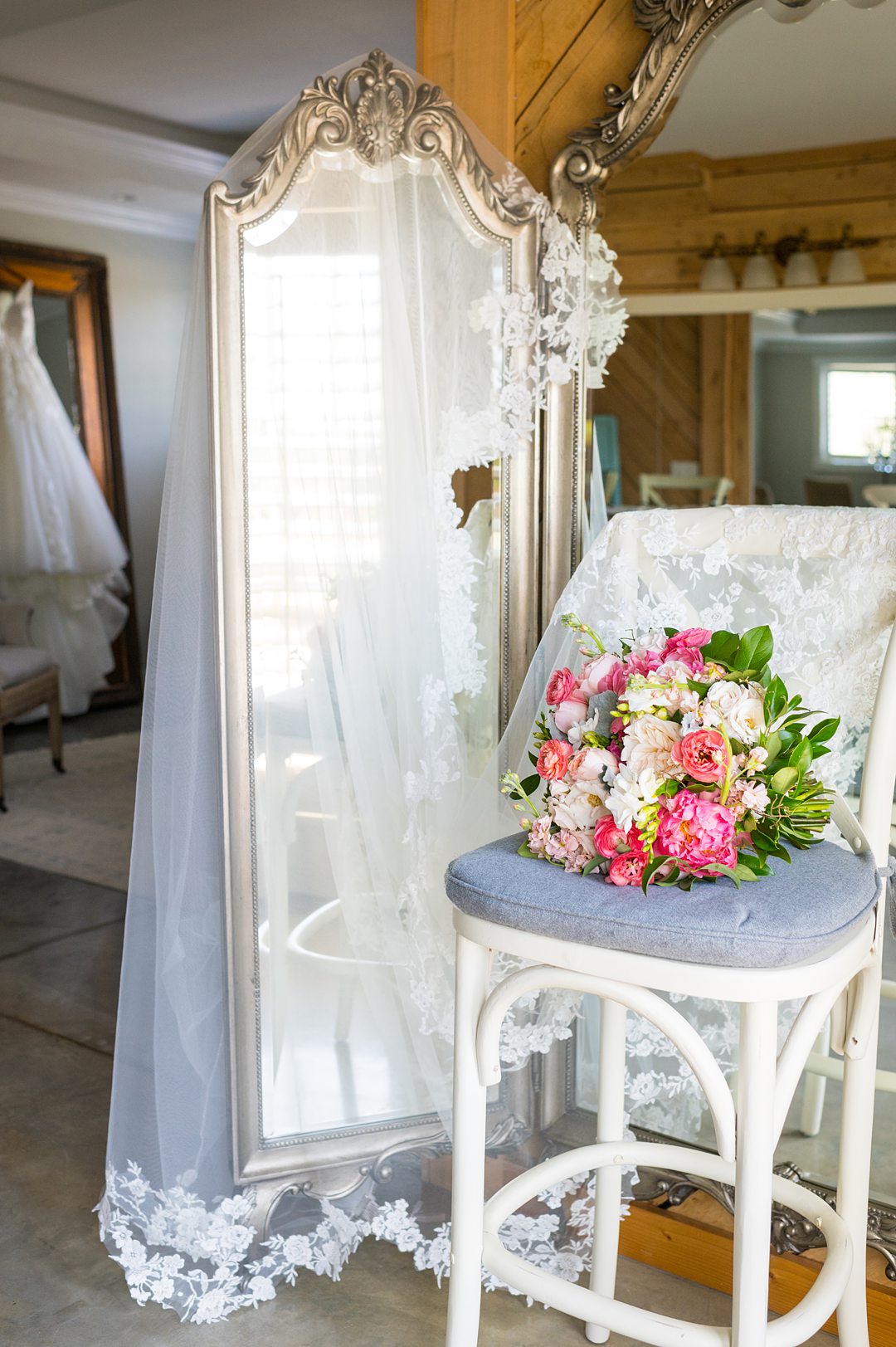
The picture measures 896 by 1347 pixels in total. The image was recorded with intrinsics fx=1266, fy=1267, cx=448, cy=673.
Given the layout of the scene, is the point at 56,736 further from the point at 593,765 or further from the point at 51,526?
the point at 593,765

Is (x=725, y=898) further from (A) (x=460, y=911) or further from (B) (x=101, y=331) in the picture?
(B) (x=101, y=331)

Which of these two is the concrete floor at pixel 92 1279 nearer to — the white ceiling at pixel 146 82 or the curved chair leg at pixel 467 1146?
the curved chair leg at pixel 467 1146

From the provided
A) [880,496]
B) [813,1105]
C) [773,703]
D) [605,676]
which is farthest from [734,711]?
[813,1105]

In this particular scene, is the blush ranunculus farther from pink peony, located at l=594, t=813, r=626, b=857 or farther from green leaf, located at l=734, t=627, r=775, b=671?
green leaf, located at l=734, t=627, r=775, b=671

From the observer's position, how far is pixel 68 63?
4.94 meters

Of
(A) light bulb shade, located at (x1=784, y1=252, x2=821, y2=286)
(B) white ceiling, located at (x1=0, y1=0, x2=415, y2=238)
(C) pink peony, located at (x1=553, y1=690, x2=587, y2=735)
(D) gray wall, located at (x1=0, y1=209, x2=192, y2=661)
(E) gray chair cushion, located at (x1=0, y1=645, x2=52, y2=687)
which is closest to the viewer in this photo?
(C) pink peony, located at (x1=553, y1=690, x2=587, y2=735)

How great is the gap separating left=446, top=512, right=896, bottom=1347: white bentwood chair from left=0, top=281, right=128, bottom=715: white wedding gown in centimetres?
529

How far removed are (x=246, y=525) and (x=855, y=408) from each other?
2.96 feet

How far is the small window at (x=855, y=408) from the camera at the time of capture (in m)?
1.80

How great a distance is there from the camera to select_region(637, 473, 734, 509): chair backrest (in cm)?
194

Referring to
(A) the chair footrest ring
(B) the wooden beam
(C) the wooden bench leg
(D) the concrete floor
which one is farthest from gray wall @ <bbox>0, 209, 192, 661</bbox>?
(A) the chair footrest ring

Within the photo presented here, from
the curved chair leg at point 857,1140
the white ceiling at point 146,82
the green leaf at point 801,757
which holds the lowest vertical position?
the curved chair leg at point 857,1140

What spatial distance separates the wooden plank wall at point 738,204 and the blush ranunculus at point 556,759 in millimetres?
964

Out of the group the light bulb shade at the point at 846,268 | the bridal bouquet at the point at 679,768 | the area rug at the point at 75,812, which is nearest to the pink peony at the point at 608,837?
the bridal bouquet at the point at 679,768
